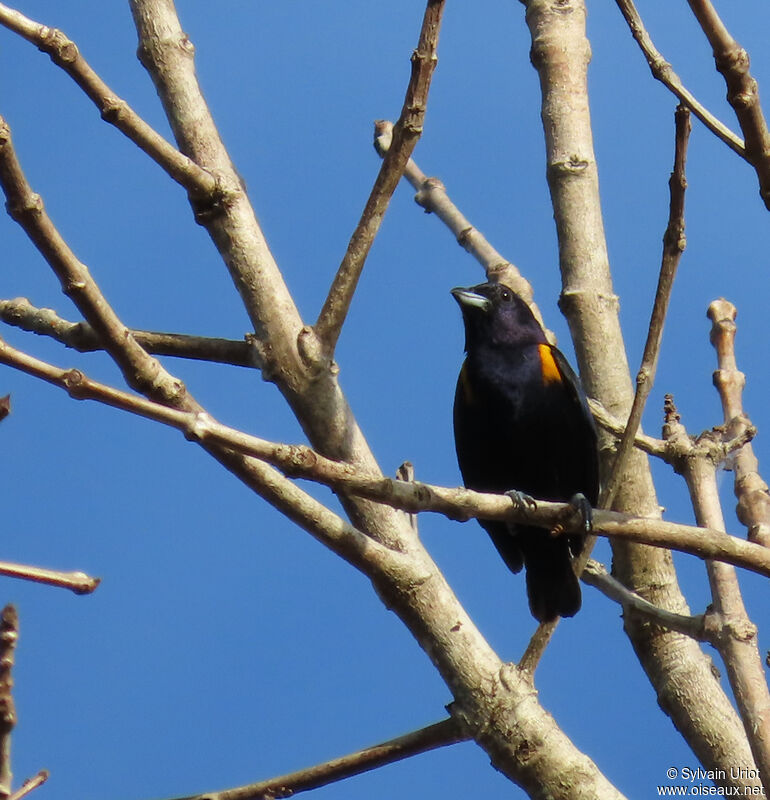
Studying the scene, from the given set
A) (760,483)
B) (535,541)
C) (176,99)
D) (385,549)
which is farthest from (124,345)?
(535,541)

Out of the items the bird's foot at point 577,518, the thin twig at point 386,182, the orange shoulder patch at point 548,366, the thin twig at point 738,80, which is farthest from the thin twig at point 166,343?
the orange shoulder patch at point 548,366

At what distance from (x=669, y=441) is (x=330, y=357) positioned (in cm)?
118

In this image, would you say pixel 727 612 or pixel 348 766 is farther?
pixel 727 612

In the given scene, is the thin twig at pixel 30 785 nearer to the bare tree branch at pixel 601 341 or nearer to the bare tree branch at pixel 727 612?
the bare tree branch at pixel 727 612

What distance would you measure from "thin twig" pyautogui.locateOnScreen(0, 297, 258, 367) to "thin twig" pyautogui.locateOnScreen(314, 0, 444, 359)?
26 cm

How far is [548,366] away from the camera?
4.96 meters

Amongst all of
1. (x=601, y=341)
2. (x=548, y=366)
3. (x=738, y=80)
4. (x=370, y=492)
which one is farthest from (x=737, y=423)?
(x=370, y=492)

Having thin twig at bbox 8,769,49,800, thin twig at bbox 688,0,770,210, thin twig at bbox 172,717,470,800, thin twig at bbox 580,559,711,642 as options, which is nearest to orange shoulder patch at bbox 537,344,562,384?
thin twig at bbox 580,559,711,642

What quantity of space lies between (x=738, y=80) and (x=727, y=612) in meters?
1.59

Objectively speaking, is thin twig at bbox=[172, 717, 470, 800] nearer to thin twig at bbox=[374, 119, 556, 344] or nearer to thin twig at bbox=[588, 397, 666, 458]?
thin twig at bbox=[588, 397, 666, 458]

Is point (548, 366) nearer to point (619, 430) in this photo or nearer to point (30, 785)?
point (619, 430)

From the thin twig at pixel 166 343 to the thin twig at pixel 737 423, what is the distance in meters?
1.61

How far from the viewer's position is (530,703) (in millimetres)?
2959

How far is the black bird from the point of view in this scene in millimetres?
4676
